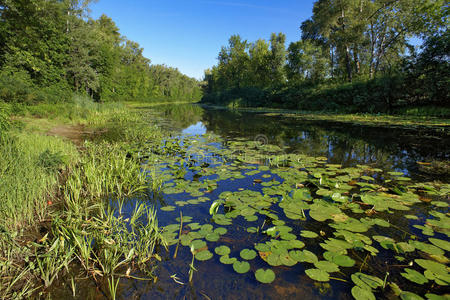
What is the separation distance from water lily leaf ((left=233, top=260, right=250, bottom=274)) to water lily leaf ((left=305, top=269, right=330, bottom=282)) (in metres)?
0.51

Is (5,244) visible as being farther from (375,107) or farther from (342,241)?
(375,107)

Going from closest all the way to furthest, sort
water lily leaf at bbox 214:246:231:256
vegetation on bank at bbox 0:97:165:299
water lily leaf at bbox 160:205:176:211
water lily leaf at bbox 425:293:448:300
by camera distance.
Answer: water lily leaf at bbox 425:293:448:300 → vegetation on bank at bbox 0:97:165:299 → water lily leaf at bbox 214:246:231:256 → water lily leaf at bbox 160:205:176:211

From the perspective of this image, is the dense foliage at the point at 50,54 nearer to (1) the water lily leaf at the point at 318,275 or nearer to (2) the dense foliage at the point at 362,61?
(1) the water lily leaf at the point at 318,275

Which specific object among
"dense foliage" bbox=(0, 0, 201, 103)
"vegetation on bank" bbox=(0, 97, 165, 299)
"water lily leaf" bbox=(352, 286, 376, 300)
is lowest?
"water lily leaf" bbox=(352, 286, 376, 300)

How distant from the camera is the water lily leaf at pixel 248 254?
6.30 ft

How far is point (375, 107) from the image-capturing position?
573 inches

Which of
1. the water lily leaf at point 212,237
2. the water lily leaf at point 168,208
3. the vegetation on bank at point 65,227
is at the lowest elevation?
the water lily leaf at point 212,237

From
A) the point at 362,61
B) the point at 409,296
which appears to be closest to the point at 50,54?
the point at 409,296

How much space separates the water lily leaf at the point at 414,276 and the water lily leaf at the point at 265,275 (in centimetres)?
108

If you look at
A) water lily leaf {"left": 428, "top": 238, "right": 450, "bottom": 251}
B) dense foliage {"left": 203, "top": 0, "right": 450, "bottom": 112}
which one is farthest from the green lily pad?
dense foliage {"left": 203, "top": 0, "right": 450, "bottom": 112}

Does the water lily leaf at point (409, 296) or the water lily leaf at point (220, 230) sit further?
the water lily leaf at point (220, 230)

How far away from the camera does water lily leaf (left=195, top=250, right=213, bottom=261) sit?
194cm

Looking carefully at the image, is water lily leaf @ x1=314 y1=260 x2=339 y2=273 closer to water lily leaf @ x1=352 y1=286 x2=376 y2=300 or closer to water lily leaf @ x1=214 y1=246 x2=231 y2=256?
water lily leaf @ x1=352 y1=286 x2=376 y2=300

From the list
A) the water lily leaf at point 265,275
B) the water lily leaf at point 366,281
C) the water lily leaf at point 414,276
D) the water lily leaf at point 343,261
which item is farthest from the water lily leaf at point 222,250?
the water lily leaf at point 414,276
